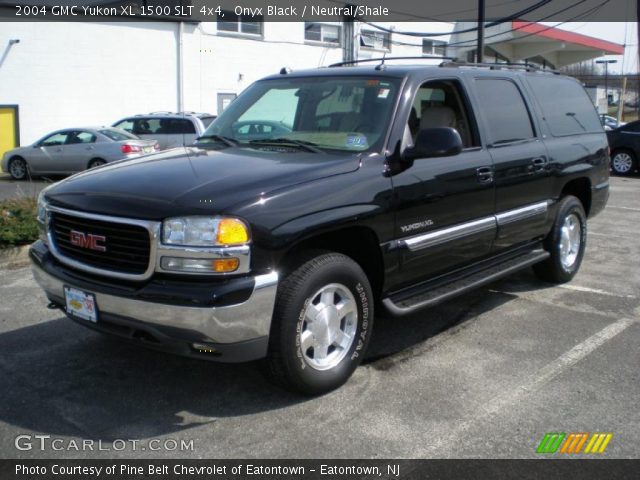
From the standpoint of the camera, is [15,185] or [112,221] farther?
[15,185]

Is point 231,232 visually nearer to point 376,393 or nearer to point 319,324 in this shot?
point 319,324

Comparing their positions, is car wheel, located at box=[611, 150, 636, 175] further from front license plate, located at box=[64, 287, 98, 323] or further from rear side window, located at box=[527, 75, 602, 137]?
front license plate, located at box=[64, 287, 98, 323]

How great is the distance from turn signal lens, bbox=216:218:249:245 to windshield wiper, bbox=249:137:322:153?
3.61 ft

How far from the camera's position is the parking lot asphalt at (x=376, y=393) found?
11.1 ft

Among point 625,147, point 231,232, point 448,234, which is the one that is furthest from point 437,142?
point 625,147

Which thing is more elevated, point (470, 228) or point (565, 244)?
point (470, 228)

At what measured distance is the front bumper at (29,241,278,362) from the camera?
3.26 meters

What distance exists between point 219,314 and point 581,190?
4752 millimetres

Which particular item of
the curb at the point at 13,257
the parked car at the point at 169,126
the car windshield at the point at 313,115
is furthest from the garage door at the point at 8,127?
the car windshield at the point at 313,115

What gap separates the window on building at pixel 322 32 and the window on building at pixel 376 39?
147 centimetres

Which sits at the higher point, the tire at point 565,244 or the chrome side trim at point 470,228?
the chrome side trim at point 470,228

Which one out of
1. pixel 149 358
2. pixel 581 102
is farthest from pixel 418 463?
pixel 581 102

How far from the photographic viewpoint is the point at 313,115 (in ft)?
15.3

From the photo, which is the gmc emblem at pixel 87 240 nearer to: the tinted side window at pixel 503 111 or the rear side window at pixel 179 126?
the tinted side window at pixel 503 111
